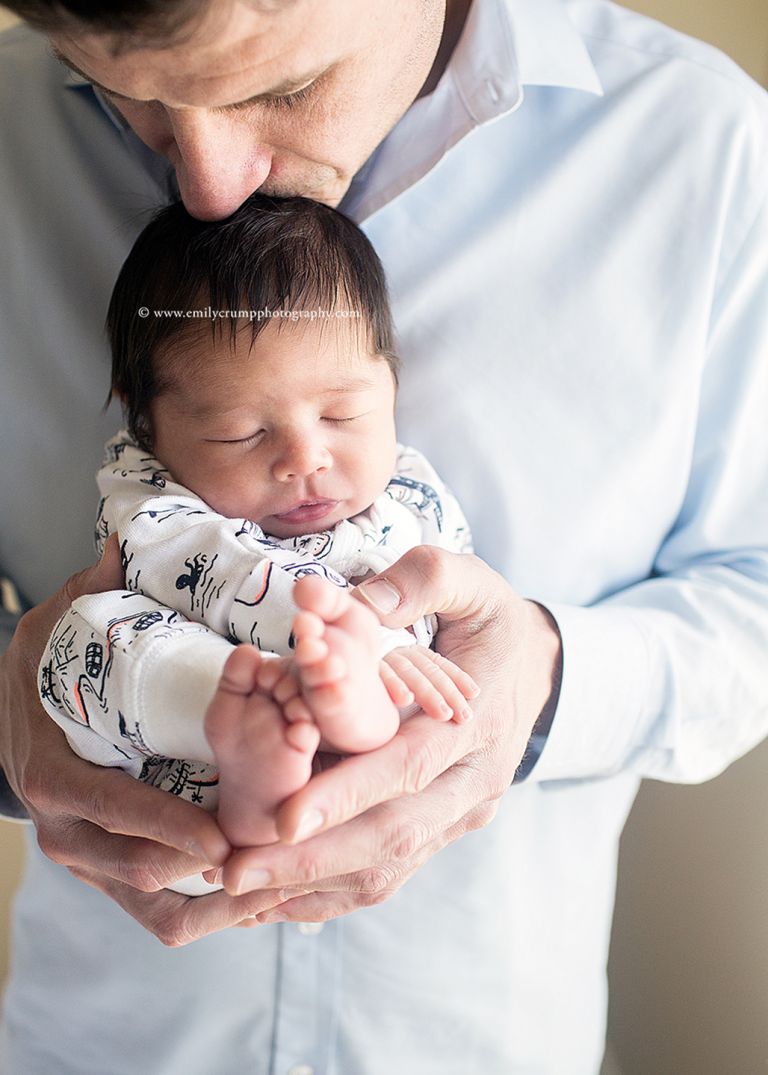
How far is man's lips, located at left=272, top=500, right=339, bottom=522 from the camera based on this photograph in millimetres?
875

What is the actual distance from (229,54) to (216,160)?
5.6 inches

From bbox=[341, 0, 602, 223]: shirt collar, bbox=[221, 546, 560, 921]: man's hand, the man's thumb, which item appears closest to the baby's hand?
bbox=[221, 546, 560, 921]: man's hand

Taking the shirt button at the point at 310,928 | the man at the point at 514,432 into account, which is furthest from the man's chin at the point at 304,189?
the shirt button at the point at 310,928

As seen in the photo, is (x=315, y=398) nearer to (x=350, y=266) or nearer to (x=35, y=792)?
(x=350, y=266)

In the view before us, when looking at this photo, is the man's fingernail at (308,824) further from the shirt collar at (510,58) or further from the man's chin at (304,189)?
the shirt collar at (510,58)

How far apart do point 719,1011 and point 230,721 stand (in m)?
1.14

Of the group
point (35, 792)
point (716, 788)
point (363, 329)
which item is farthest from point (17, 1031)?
point (716, 788)

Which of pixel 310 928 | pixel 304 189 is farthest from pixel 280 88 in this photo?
pixel 310 928

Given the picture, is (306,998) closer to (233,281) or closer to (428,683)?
(428,683)

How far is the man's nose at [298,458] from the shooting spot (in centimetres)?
84

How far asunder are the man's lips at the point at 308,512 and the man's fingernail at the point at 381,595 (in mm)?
182

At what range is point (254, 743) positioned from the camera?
59cm

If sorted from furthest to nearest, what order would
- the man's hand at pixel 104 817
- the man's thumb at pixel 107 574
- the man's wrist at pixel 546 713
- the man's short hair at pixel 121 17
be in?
the man's wrist at pixel 546 713 < the man's thumb at pixel 107 574 < the man's hand at pixel 104 817 < the man's short hair at pixel 121 17

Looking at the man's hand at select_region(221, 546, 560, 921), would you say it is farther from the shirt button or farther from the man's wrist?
the shirt button
